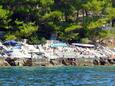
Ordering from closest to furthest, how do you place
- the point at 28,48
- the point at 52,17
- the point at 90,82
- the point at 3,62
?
the point at 90,82
the point at 3,62
the point at 28,48
the point at 52,17

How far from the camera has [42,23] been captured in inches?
3802

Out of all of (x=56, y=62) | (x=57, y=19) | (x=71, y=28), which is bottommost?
(x=56, y=62)

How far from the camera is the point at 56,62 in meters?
84.4

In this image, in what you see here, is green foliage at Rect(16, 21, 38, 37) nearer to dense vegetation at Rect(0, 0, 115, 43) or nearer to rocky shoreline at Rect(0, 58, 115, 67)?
dense vegetation at Rect(0, 0, 115, 43)

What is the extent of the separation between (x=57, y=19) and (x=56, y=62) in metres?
14.4

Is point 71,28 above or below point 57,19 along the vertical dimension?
below

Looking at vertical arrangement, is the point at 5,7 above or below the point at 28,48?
above

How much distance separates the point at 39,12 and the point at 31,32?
423 cm

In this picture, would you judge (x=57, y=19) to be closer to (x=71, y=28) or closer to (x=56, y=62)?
(x=71, y=28)

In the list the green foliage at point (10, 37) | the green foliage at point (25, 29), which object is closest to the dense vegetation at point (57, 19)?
the green foliage at point (25, 29)

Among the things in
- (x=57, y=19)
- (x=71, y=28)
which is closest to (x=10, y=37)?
(x=57, y=19)

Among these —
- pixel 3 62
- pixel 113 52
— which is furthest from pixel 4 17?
pixel 113 52

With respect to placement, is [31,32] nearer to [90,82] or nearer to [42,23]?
[42,23]

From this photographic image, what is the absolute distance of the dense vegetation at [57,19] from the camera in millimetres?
93750
